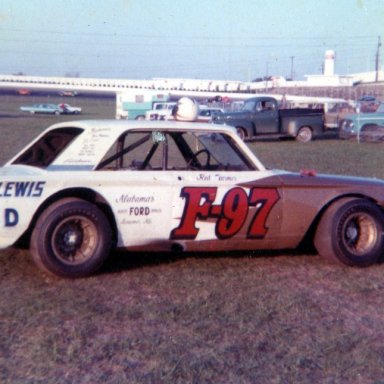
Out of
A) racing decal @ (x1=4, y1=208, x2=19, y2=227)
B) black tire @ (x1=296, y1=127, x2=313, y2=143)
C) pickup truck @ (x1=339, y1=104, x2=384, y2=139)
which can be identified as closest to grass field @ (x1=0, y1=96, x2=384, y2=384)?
racing decal @ (x1=4, y1=208, x2=19, y2=227)

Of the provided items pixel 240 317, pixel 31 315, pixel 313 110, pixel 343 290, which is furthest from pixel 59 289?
pixel 313 110

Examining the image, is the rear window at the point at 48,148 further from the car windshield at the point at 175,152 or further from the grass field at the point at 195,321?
the grass field at the point at 195,321

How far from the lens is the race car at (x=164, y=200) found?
5.78 metres

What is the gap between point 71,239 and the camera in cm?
585

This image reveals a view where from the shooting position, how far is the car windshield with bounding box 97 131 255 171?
20.9 ft

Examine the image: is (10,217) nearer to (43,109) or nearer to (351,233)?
(351,233)

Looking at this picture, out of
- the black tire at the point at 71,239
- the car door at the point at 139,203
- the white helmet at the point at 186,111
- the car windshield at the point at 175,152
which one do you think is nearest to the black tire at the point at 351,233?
the car windshield at the point at 175,152

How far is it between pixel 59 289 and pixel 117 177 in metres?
1.10

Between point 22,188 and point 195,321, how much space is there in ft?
6.32

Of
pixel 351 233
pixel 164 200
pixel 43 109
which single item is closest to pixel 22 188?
pixel 164 200

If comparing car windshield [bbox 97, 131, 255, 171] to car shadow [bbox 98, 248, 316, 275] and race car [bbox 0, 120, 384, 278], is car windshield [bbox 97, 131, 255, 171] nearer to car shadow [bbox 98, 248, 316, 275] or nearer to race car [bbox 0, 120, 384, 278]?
race car [bbox 0, 120, 384, 278]

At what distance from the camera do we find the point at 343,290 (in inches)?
229

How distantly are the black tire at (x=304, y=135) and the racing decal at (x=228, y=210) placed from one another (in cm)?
2226

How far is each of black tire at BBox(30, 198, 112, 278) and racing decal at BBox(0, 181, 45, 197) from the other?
180mm
